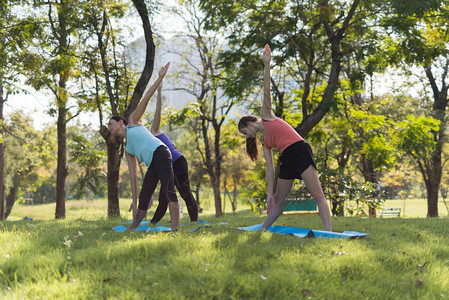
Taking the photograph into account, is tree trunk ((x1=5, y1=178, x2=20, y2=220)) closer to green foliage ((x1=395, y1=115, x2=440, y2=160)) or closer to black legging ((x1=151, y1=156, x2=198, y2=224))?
green foliage ((x1=395, y1=115, x2=440, y2=160))

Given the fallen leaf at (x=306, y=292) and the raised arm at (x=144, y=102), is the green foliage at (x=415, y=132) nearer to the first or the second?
the raised arm at (x=144, y=102)

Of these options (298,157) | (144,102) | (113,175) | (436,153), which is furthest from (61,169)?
(436,153)

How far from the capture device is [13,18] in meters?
13.3

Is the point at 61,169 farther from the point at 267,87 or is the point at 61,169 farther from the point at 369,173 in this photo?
the point at 369,173

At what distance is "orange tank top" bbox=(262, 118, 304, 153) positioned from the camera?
5.42 m

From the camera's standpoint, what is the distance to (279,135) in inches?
A: 215

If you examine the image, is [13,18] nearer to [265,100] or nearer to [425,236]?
[265,100]

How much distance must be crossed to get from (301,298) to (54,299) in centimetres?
187

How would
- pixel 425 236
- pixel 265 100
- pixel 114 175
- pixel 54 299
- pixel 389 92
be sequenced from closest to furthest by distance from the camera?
pixel 54 299
pixel 265 100
pixel 425 236
pixel 114 175
pixel 389 92

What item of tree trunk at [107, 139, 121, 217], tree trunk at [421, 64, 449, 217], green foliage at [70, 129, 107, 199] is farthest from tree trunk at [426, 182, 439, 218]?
green foliage at [70, 129, 107, 199]

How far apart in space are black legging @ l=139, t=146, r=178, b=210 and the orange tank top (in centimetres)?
138

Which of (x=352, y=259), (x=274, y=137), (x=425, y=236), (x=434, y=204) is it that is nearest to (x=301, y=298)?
(x=352, y=259)

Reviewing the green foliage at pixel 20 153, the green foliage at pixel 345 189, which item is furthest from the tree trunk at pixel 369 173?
the green foliage at pixel 20 153

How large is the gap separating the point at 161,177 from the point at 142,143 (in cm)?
56
